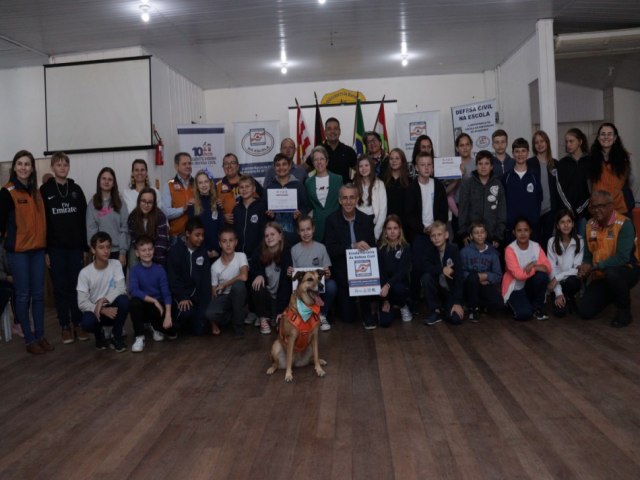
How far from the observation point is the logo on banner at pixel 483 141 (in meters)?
10.1

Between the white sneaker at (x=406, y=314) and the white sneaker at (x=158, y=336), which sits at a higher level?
the white sneaker at (x=406, y=314)

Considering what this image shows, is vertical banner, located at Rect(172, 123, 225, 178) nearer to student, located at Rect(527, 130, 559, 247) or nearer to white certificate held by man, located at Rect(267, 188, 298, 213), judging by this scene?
white certificate held by man, located at Rect(267, 188, 298, 213)

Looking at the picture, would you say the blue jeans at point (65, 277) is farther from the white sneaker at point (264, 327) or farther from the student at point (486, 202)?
the student at point (486, 202)

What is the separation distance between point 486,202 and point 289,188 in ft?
6.24

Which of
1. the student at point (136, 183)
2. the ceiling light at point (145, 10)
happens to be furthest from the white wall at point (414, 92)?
the student at point (136, 183)

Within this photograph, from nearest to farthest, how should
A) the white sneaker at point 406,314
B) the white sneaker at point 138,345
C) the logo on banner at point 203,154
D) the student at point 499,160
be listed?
the white sneaker at point 138,345 < the white sneaker at point 406,314 < the student at point 499,160 < the logo on banner at point 203,154

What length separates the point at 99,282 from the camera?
5.02 metres

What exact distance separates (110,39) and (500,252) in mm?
5826

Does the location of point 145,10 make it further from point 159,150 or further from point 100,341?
point 100,341

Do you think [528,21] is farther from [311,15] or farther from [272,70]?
[272,70]

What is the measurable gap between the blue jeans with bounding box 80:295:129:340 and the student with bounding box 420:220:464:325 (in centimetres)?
266

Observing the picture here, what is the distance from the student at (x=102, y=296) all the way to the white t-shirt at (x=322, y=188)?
2.04 metres

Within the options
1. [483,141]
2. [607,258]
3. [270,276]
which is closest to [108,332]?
[270,276]

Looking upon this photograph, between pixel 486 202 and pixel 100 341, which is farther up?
pixel 486 202
